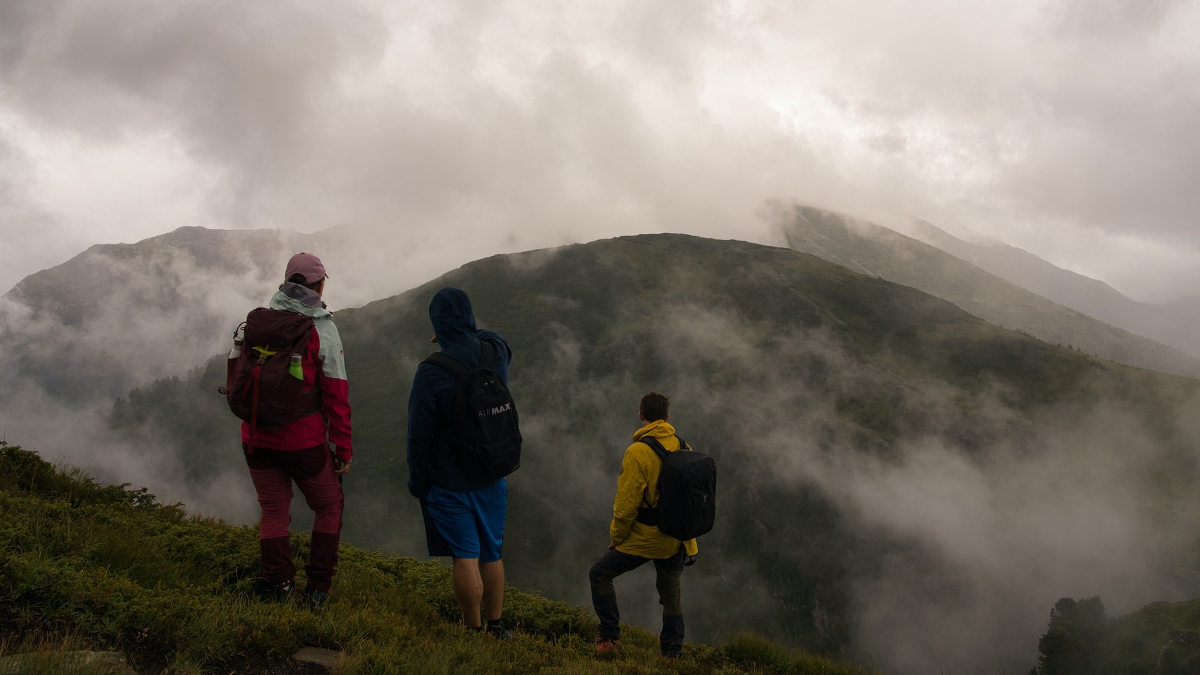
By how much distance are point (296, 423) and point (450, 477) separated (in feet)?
4.87

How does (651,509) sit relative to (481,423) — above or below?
below

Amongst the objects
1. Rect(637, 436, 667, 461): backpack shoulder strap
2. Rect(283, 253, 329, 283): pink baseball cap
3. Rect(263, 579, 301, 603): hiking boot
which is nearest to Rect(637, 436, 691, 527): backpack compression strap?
Rect(637, 436, 667, 461): backpack shoulder strap

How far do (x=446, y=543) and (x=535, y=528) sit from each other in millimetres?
145692

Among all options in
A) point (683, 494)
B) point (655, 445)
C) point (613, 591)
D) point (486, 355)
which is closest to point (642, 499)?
point (683, 494)

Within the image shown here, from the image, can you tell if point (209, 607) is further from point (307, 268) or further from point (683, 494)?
point (683, 494)

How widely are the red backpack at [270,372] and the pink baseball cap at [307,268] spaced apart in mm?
534

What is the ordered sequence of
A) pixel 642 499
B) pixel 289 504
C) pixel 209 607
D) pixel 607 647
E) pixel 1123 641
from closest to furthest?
pixel 209 607 < pixel 289 504 < pixel 607 647 < pixel 642 499 < pixel 1123 641

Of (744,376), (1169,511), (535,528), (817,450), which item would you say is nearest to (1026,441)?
(1169,511)

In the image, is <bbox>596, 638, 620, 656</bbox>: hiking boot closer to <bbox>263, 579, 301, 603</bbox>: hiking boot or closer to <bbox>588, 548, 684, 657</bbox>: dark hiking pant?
<bbox>588, 548, 684, 657</bbox>: dark hiking pant

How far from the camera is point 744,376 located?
17438 cm

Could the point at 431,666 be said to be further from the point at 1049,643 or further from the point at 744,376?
the point at 744,376

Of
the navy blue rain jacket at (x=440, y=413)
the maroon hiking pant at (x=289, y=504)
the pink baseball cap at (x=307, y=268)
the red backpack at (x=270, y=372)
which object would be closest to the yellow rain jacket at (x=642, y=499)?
the navy blue rain jacket at (x=440, y=413)

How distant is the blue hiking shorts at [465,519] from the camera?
6332 mm

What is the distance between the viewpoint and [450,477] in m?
6.30
